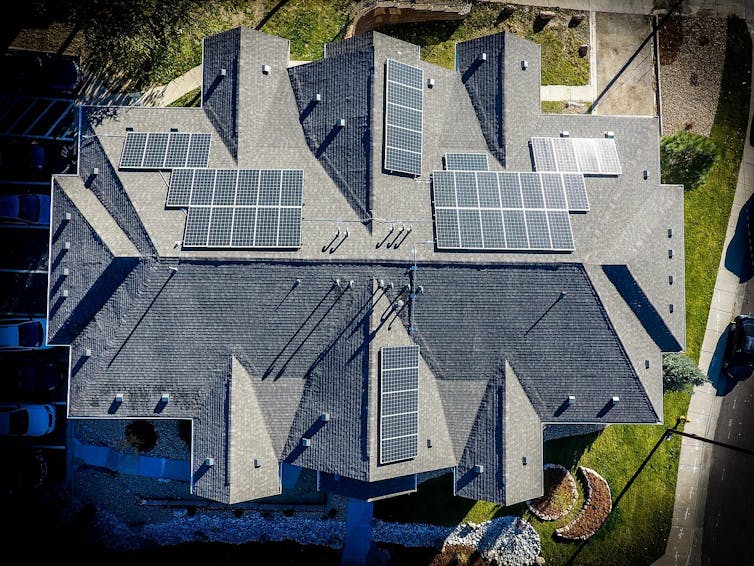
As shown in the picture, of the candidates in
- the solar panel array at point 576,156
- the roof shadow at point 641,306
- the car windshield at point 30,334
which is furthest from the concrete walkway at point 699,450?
the car windshield at point 30,334

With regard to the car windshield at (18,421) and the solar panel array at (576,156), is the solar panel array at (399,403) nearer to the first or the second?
the solar panel array at (576,156)

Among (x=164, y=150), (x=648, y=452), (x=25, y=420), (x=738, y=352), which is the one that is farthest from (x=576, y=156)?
(x=25, y=420)

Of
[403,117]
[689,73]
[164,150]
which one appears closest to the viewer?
[164,150]

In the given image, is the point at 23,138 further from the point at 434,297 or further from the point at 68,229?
the point at 434,297

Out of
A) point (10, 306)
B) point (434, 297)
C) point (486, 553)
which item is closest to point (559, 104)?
point (434, 297)

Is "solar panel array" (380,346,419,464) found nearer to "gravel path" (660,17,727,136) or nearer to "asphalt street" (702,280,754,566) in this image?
"asphalt street" (702,280,754,566)

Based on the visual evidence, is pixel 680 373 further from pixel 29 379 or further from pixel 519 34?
pixel 29 379
